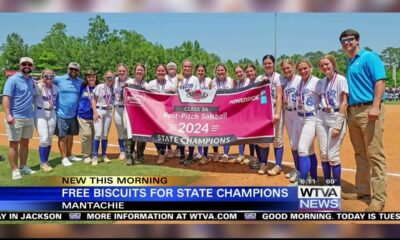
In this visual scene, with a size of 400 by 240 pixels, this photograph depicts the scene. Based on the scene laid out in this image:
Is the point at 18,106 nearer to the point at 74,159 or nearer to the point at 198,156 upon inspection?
the point at 74,159

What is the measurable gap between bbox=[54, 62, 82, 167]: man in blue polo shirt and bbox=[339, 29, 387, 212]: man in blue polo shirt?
4843mm

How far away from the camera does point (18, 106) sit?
5.84 m

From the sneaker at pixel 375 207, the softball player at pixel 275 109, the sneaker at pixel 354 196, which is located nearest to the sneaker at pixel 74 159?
the softball player at pixel 275 109

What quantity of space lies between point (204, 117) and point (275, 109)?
4.03ft

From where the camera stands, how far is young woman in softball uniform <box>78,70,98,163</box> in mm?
7082

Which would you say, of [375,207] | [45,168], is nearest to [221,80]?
[375,207]

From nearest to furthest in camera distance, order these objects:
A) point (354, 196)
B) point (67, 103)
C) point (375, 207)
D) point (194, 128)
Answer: point (375, 207), point (354, 196), point (194, 128), point (67, 103)

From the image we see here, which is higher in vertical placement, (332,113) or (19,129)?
(332,113)

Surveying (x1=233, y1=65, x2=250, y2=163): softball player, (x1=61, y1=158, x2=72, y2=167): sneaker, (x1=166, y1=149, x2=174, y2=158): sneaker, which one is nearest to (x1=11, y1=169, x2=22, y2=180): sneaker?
(x1=61, y1=158, x2=72, y2=167): sneaker

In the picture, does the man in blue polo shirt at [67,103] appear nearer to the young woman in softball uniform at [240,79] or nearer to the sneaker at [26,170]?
the sneaker at [26,170]

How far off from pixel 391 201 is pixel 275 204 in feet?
6.00

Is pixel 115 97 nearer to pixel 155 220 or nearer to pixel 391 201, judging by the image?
pixel 155 220

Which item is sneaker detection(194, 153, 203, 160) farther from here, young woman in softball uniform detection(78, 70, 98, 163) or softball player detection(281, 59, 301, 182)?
young woman in softball uniform detection(78, 70, 98, 163)

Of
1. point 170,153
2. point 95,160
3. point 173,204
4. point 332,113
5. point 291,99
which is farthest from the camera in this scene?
point 170,153
